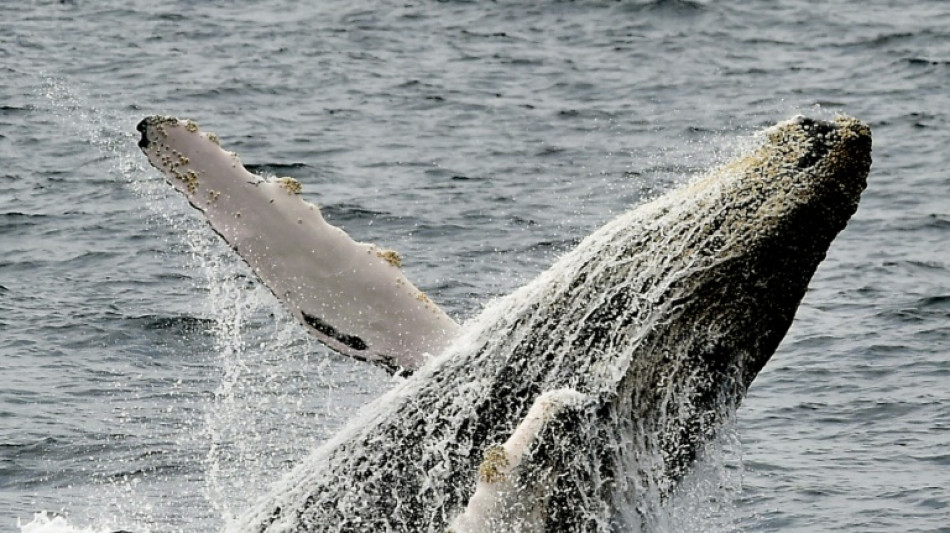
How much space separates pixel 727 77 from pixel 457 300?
53.6 ft

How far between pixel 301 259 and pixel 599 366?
2.10 m

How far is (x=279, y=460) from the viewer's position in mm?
14734

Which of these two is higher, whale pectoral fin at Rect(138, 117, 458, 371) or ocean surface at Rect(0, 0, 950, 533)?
whale pectoral fin at Rect(138, 117, 458, 371)

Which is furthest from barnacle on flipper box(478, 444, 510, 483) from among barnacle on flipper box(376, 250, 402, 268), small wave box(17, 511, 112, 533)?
small wave box(17, 511, 112, 533)

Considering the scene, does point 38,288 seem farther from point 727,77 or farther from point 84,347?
point 727,77

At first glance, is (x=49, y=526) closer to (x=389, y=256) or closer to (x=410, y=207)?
(x=389, y=256)

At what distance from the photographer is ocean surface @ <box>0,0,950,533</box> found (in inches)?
601

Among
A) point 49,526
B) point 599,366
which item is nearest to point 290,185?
point 599,366

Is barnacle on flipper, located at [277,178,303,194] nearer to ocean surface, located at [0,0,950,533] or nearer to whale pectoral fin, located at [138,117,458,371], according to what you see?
whale pectoral fin, located at [138,117,458,371]

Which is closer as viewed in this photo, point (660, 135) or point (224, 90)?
point (660, 135)

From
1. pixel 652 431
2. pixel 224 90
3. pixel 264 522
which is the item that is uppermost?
pixel 652 431

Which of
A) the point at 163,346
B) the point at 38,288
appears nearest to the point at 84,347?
the point at 163,346

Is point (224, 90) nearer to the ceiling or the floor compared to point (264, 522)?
nearer to the floor

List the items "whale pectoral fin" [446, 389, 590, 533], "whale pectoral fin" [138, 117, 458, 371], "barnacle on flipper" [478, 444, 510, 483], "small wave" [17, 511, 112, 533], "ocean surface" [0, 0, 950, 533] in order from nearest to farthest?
"whale pectoral fin" [446, 389, 590, 533], "barnacle on flipper" [478, 444, 510, 483], "whale pectoral fin" [138, 117, 458, 371], "small wave" [17, 511, 112, 533], "ocean surface" [0, 0, 950, 533]
